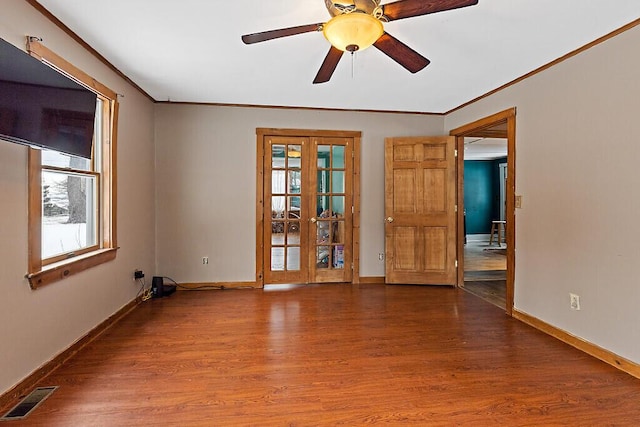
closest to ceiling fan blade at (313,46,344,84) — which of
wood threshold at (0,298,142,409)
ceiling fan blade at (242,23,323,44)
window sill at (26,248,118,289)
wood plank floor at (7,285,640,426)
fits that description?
ceiling fan blade at (242,23,323,44)

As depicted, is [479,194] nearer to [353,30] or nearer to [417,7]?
[417,7]

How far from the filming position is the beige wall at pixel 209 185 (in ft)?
14.1

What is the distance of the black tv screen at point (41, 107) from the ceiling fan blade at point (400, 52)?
192cm

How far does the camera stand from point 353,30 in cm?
177

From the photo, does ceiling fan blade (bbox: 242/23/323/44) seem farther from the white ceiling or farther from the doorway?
the doorway

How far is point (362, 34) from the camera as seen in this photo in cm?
180

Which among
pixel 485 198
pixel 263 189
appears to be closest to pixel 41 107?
pixel 263 189

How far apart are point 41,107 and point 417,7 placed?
214 cm

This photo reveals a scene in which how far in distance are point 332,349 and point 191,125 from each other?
330 centimetres

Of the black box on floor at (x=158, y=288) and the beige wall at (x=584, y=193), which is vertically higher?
the beige wall at (x=584, y=193)

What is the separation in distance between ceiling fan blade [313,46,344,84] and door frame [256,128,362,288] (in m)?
1.86

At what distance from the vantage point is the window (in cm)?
217

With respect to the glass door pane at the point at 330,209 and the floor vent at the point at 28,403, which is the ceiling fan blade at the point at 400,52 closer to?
the glass door pane at the point at 330,209

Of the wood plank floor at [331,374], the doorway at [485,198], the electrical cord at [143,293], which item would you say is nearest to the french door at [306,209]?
the wood plank floor at [331,374]
